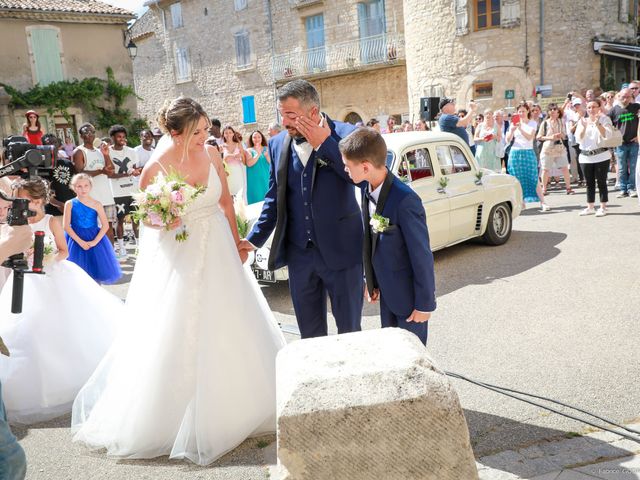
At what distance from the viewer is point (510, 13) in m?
20.9

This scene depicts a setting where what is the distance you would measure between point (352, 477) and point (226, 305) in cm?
178

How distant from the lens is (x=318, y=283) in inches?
159

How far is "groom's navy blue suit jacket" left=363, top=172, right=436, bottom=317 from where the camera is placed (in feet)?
11.1

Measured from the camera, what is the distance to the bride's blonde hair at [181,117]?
392 centimetres

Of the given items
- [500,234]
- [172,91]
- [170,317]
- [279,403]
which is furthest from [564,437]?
[172,91]

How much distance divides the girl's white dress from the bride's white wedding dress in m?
0.51

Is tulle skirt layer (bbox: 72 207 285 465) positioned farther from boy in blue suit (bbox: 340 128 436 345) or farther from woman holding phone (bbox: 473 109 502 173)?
woman holding phone (bbox: 473 109 502 173)

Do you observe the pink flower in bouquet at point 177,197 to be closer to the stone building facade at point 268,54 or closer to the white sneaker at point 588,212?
the white sneaker at point 588,212

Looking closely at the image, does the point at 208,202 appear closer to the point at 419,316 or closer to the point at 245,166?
the point at 419,316

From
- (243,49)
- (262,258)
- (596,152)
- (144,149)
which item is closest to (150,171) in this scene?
(262,258)

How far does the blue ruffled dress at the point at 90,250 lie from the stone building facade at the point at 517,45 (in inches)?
697

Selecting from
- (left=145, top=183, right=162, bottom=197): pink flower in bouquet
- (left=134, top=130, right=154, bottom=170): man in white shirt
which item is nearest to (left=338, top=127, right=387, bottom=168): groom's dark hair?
(left=145, top=183, right=162, bottom=197): pink flower in bouquet

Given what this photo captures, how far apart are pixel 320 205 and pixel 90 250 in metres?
4.70

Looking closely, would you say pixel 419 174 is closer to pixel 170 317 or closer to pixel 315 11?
pixel 170 317
